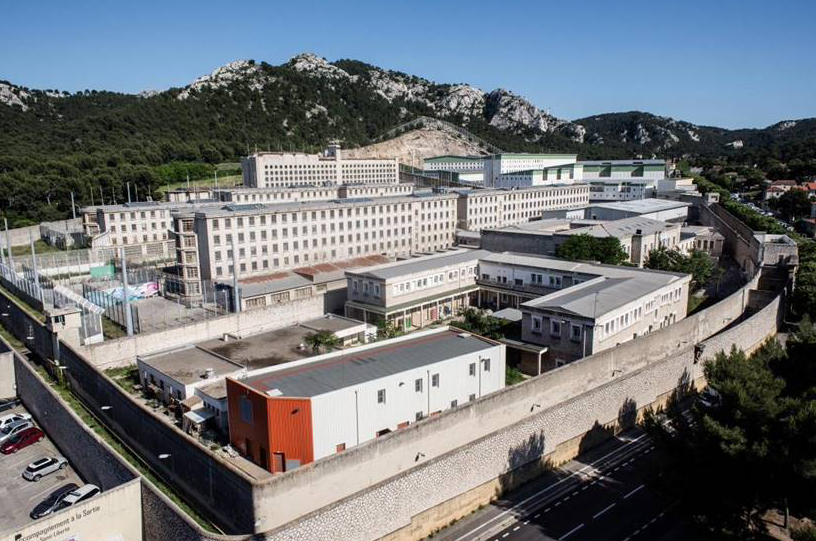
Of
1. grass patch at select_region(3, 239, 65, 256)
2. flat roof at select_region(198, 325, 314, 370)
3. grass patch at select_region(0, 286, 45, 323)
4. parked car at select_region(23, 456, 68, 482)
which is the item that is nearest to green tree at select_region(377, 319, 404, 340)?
flat roof at select_region(198, 325, 314, 370)

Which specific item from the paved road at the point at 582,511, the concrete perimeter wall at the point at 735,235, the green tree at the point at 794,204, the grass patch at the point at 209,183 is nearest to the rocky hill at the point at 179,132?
the grass patch at the point at 209,183

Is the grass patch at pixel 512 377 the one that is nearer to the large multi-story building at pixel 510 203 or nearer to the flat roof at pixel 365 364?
the flat roof at pixel 365 364

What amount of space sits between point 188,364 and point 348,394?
13635 millimetres

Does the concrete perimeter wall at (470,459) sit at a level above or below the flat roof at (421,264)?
below

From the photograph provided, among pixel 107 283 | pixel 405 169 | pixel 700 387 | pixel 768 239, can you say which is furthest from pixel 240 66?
pixel 700 387

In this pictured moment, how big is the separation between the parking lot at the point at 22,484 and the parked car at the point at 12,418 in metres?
3.05

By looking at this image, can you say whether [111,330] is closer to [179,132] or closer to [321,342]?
[321,342]

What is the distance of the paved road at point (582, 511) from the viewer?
2195cm

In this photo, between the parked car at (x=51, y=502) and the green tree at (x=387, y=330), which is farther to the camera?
the green tree at (x=387, y=330)

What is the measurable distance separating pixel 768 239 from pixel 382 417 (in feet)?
167

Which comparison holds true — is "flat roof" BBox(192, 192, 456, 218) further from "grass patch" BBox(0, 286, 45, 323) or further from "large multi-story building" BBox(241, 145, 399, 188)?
"large multi-story building" BBox(241, 145, 399, 188)

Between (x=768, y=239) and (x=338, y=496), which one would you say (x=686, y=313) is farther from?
(x=338, y=496)

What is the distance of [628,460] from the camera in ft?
90.7

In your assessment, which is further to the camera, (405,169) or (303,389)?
(405,169)
